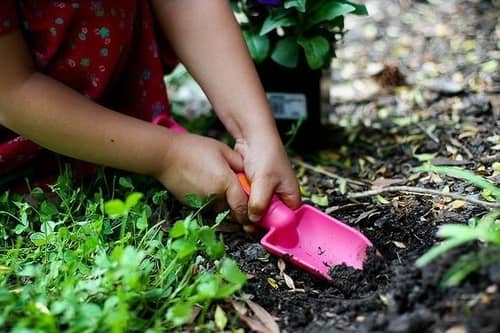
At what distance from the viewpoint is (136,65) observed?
1546mm

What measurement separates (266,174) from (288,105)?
0.44 meters

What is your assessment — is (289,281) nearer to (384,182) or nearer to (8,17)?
(384,182)

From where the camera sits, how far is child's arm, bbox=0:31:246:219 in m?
1.28

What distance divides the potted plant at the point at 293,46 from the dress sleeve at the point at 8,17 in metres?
0.50

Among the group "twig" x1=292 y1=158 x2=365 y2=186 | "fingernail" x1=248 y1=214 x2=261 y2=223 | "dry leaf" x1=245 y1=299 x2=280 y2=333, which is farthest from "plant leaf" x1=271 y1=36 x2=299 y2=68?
"dry leaf" x1=245 y1=299 x2=280 y2=333

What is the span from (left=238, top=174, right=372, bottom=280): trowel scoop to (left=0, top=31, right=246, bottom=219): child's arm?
0.19ft

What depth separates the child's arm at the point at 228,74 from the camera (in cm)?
137

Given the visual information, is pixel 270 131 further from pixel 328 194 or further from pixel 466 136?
pixel 466 136

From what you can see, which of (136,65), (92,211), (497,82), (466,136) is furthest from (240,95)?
(497,82)

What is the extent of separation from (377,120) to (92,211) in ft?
2.78

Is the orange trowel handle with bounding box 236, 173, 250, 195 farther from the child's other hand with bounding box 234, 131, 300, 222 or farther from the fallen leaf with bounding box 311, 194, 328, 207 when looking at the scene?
the fallen leaf with bounding box 311, 194, 328, 207

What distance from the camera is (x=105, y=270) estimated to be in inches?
41.6

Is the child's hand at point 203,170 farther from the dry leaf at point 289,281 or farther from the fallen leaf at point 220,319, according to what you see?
the fallen leaf at point 220,319

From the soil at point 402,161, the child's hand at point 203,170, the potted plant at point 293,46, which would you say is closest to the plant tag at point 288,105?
the potted plant at point 293,46
